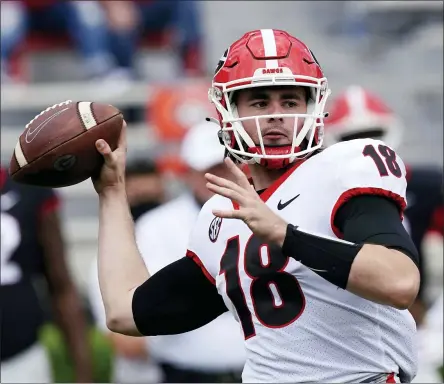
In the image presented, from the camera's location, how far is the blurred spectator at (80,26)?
783 cm

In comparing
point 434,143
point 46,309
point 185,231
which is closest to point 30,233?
point 185,231

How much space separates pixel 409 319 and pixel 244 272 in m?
0.42

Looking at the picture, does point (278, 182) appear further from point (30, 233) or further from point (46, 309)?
point (46, 309)

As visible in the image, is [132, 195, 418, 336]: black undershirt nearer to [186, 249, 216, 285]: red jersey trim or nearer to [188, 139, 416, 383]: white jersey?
[186, 249, 216, 285]: red jersey trim

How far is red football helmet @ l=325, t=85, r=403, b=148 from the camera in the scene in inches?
204

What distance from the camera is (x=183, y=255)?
5.09 meters

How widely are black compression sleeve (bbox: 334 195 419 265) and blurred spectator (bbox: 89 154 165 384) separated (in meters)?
2.85

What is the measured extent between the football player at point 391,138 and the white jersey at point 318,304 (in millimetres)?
2266

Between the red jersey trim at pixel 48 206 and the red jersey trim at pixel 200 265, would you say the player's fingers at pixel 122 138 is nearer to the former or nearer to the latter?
the red jersey trim at pixel 200 265

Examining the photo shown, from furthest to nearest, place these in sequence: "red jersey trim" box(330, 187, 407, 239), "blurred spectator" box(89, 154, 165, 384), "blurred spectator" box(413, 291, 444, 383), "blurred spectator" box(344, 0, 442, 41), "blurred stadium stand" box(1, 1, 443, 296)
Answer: "blurred spectator" box(344, 0, 442, 41) → "blurred stadium stand" box(1, 1, 443, 296) → "blurred spectator" box(89, 154, 165, 384) → "blurred spectator" box(413, 291, 444, 383) → "red jersey trim" box(330, 187, 407, 239)

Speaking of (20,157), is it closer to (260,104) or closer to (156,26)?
(260,104)

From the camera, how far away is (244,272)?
2816mm

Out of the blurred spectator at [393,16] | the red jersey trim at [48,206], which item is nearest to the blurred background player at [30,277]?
the red jersey trim at [48,206]

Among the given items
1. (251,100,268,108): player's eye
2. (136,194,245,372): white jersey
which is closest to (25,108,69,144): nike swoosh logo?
(251,100,268,108): player's eye
